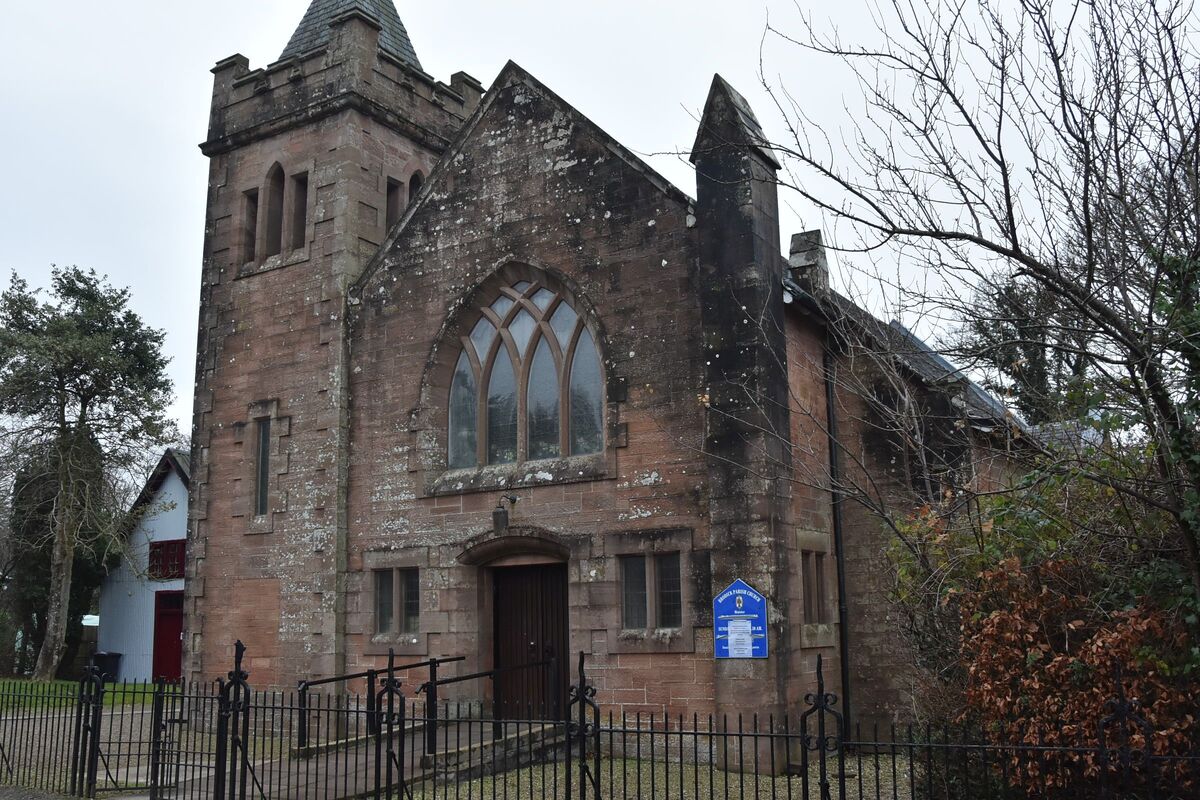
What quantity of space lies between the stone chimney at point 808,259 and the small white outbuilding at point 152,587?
66.2 ft

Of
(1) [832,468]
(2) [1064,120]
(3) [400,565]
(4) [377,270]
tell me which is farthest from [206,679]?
(2) [1064,120]

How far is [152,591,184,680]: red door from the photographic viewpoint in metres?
30.3

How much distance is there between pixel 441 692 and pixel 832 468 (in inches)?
252

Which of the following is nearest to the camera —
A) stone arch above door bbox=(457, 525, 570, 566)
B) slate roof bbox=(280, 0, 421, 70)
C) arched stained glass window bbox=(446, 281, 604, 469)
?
stone arch above door bbox=(457, 525, 570, 566)

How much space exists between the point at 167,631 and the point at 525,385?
19787mm

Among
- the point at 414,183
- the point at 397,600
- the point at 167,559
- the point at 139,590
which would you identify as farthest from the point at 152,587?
the point at 397,600

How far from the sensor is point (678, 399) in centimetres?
1424

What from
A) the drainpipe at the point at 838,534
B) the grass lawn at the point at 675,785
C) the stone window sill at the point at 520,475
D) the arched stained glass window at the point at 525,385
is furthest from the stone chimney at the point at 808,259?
the grass lawn at the point at 675,785

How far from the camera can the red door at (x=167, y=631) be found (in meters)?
30.3

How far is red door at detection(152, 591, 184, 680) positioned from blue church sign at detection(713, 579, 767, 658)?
21.5 meters

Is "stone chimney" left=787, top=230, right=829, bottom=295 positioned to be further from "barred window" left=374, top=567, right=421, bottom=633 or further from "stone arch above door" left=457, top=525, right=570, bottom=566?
"barred window" left=374, top=567, right=421, bottom=633

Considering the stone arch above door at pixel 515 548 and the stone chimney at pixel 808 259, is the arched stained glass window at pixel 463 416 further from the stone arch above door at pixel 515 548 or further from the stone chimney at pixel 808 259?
the stone chimney at pixel 808 259

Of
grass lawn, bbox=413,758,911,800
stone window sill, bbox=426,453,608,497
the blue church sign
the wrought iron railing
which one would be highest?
stone window sill, bbox=426,453,608,497

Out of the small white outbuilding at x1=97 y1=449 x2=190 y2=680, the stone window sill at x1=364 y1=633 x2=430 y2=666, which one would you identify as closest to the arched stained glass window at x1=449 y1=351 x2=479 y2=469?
the stone window sill at x1=364 y1=633 x2=430 y2=666
